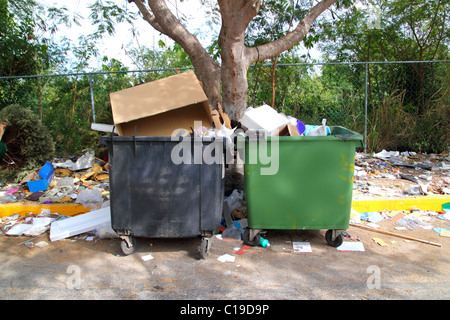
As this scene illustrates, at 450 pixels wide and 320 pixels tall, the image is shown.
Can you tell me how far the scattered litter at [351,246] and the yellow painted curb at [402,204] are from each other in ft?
2.75

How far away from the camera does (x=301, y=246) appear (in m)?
3.33

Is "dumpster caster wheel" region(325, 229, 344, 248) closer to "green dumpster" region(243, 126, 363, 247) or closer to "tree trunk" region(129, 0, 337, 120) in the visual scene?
"green dumpster" region(243, 126, 363, 247)

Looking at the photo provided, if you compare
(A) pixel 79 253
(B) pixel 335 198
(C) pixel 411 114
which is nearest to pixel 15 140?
(A) pixel 79 253

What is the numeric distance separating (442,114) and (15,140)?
7279 millimetres

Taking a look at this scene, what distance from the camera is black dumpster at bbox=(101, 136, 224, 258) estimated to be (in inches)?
121

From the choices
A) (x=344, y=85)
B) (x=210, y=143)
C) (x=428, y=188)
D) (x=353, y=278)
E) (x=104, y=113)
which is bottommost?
(x=353, y=278)

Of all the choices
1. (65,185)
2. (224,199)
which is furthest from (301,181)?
(65,185)

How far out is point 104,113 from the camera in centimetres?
584

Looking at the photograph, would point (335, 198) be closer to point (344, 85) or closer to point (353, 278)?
point (353, 278)

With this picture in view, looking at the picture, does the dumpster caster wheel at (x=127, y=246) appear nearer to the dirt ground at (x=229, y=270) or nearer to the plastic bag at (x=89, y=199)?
the dirt ground at (x=229, y=270)

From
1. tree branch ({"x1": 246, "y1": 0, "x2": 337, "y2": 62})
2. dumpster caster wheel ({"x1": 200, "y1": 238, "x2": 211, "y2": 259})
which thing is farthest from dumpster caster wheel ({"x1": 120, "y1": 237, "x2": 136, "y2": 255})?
tree branch ({"x1": 246, "y1": 0, "x2": 337, "y2": 62})

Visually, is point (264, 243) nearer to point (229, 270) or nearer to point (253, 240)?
point (253, 240)

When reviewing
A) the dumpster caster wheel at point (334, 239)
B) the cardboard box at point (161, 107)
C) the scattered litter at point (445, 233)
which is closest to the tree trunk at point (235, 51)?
the cardboard box at point (161, 107)

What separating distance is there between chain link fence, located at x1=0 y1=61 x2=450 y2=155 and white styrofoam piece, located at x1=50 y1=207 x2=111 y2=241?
9.29 ft
